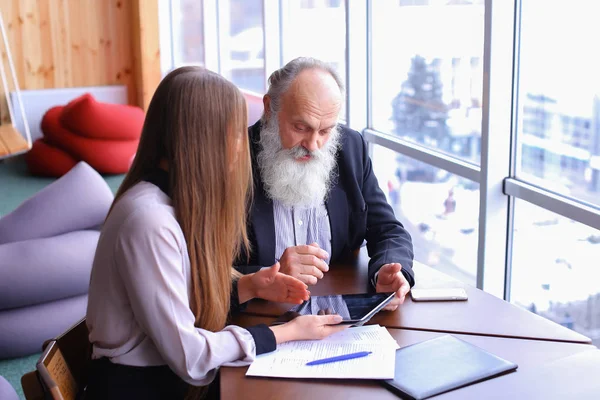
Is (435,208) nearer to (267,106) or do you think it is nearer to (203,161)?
(267,106)

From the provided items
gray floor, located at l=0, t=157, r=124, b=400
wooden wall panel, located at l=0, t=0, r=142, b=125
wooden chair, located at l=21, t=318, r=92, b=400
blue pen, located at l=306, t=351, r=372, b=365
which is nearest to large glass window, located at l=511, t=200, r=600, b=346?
blue pen, located at l=306, t=351, r=372, b=365

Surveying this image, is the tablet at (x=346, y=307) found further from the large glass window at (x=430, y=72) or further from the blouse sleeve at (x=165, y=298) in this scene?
the large glass window at (x=430, y=72)

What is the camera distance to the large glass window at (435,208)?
152 inches

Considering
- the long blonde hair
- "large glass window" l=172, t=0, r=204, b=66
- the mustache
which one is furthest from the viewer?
"large glass window" l=172, t=0, r=204, b=66

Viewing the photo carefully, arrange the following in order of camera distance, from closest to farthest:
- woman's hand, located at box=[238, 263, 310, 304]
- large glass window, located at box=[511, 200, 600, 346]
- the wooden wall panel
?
woman's hand, located at box=[238, 263, 310, 304]
large glass window, located at box=[511, 200, 600, 346]
the wooden wall panel

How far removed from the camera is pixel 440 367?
1.63 metres

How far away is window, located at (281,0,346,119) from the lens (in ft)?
17.5

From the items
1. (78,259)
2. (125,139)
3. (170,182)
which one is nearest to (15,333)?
(78,259)

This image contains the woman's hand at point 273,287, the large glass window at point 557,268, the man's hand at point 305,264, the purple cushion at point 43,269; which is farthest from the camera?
the purple cushion at point 43,269

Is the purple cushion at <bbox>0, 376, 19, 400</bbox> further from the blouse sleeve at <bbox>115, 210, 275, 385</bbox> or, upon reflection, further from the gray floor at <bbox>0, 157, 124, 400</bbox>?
the gray floor at <bbox>0, 157, 124, 400</bbox>

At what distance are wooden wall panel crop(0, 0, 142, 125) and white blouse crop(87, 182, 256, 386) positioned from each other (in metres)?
6.89

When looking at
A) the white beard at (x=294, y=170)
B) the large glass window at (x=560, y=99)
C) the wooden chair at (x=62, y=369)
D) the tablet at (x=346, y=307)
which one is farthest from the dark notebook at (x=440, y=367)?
the large glass window at (x=560, y=99)

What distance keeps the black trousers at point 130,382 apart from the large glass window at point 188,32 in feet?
23.4

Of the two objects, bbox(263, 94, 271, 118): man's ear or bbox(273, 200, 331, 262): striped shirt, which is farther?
bbox(263, 94, 271, 118): man's ear
